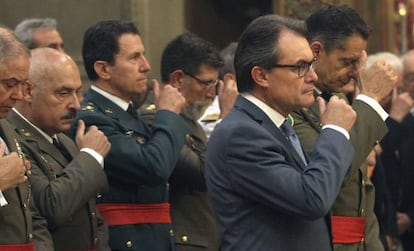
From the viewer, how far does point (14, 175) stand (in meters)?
5.25

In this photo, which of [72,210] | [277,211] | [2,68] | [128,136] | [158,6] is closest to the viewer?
[277,211]

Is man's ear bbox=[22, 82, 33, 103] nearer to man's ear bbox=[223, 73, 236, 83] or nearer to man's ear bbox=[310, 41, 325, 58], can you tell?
man's ear bbox=[310, 41, 325, 58]

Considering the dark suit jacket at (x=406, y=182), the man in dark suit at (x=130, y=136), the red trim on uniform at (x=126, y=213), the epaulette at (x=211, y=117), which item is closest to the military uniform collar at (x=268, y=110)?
the man in dark suit at (x=130, y=136)

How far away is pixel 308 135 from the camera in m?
5.89

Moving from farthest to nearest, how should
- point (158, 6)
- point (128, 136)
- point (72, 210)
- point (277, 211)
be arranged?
point (158, 6) → point (128, 136) → point (72, 210) → point (277, 211)

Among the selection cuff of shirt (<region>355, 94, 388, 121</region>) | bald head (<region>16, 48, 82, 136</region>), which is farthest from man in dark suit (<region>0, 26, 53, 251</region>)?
cuff of shirt (<region>355, 94, 388, 121</region>)

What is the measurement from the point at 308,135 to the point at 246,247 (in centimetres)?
107

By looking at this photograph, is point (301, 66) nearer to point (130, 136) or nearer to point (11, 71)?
point (11, 71)

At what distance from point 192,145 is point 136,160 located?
78cm

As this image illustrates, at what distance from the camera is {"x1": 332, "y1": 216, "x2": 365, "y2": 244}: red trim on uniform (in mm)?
6008

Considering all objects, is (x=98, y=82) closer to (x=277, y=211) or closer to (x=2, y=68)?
(x=2, y=68)

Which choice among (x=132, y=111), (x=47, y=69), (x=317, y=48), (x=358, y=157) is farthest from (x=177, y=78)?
(x=358, y=157)

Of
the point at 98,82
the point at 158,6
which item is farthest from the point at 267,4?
the point at 98,82

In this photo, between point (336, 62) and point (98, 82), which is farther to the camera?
point (98, 82)
